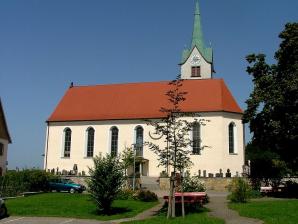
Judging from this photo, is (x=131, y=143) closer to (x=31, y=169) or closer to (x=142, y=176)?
(x=142, y=176)

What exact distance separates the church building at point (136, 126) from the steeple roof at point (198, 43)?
1137cm

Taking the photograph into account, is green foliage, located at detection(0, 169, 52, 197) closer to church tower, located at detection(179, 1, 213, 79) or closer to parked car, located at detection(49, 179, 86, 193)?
parked car, located at detection(49, 179, 86, 193)

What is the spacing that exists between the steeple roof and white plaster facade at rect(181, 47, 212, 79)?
1.52 feet

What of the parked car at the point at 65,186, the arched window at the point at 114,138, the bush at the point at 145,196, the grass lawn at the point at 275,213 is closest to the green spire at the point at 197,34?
the arched window at the point at 114,138

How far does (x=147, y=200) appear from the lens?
28.9 m

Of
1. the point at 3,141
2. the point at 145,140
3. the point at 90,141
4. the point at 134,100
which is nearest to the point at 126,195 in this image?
the point at 145,140

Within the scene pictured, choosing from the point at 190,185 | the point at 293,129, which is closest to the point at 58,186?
the point at 190,185

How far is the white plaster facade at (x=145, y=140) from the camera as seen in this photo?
1807 inches

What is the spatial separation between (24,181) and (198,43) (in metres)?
37.5

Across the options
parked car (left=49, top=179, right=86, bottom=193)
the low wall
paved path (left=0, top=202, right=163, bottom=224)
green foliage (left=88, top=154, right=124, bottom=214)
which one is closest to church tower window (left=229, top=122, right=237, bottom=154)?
the low wall

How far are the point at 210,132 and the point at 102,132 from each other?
43.7 feet

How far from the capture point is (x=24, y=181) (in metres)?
36.1

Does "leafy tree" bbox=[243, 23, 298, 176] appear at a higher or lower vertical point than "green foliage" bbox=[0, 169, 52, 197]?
higher

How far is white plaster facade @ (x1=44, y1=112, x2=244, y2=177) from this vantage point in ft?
151
